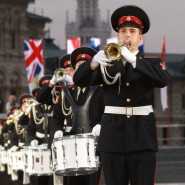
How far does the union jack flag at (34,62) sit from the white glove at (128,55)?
25572 mm

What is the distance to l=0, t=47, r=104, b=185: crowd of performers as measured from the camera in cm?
849

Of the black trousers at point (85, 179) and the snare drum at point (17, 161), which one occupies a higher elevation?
the black trousers at point (85, 179)

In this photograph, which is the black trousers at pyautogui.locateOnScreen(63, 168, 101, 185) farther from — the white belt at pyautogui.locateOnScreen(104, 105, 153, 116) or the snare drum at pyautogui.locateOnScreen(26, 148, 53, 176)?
the white belt at pyautogui.locateOnScreen(104, 105, 153, 116)

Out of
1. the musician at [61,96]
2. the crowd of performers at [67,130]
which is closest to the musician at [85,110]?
the crowd of performers at [67,130]

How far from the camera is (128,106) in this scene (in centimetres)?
682

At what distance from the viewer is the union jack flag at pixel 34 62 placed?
109 feet

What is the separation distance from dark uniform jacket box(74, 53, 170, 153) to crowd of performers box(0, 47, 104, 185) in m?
1.63

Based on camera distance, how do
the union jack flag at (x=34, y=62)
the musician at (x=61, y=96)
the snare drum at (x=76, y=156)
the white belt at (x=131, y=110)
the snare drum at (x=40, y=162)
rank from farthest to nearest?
the union jack flag at (x=34, y=62) < the snare drum at (x=40, y=162) < the musician at (x=61, y=96) < the snare drum at (x=76, y=156) < the white belt at (x=131, y=110)

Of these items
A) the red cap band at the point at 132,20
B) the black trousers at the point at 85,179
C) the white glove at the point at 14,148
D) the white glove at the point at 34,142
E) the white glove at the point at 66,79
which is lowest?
the white glove at the point at 14,148

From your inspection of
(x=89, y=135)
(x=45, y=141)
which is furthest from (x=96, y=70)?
(x=45, y=141)

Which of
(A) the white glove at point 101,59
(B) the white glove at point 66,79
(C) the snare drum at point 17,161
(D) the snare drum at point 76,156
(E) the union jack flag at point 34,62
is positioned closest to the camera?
(A) the white glove at point 101,59

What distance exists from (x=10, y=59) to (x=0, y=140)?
61.8 m

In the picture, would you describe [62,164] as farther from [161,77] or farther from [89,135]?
[161,77]

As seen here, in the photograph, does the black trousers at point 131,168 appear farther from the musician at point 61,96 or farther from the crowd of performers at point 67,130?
the musician at point 61,96
